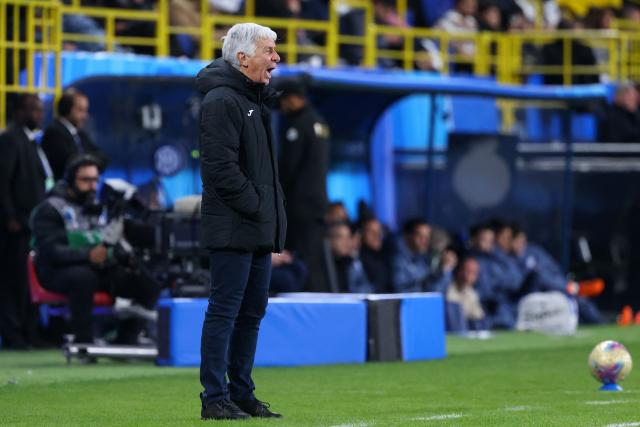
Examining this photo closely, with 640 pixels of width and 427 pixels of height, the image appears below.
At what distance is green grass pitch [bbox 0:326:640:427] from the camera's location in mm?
8734

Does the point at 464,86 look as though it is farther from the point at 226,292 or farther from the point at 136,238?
the point at 226,292

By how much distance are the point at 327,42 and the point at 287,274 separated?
574 cm

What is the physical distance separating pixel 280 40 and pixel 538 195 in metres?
3.51

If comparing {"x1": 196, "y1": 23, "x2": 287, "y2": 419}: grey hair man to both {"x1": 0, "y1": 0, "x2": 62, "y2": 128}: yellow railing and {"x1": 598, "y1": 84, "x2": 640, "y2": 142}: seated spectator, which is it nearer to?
{"x1": 0, "y1": 0, "x2": 62, "y2": 128}: yellow railing

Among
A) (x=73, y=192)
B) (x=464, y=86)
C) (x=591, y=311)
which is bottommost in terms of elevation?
(x=591, y=311)

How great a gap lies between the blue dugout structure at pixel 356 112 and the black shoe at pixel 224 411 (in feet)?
19.3

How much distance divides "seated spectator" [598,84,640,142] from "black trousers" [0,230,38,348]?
8917 millimetres

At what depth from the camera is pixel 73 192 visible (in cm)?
1362

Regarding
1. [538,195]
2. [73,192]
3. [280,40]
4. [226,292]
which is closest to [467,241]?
[538,195]

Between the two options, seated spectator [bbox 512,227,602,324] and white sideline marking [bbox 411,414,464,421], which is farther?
seated spectator [bbox 512,227,602,324]

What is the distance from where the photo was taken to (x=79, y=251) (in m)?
13.5

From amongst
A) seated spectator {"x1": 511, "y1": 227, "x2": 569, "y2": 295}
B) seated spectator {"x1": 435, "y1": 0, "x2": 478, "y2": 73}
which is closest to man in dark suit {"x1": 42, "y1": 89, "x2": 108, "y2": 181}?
seated spectator {"x1": 511, "y1": 227, "x2": 569, "y2": 295}

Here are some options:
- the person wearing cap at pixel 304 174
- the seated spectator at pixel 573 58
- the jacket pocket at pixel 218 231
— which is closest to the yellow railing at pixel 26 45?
the person wearing cap at pixel 304 174

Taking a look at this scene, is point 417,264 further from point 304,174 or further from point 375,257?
point 304,174
